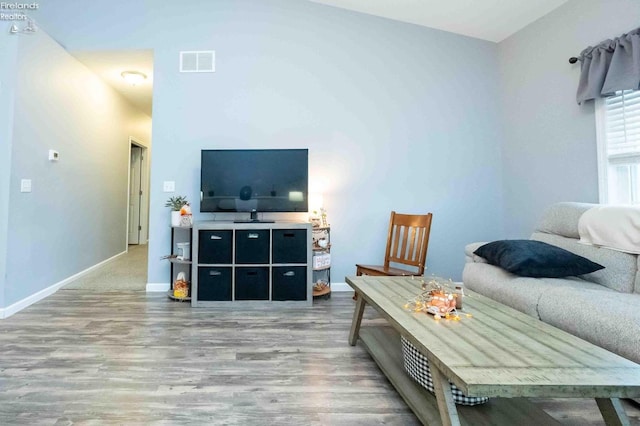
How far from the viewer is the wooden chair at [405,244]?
9.17ft

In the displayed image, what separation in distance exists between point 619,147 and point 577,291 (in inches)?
57.0

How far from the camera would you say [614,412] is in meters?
1.06

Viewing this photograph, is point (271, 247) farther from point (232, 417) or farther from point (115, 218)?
point (115, 218)

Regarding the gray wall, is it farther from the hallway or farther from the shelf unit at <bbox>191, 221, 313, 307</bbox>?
the shelf unit at <bbox>191, 221, 313, 307</bbox>

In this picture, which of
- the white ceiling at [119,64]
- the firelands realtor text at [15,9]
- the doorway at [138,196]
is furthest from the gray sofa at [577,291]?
the doorway at [138,196]

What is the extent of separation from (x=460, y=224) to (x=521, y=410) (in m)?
2.42

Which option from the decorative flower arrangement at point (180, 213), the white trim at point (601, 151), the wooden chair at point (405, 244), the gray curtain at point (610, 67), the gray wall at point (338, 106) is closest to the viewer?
the gray curtain at point (610, 67)

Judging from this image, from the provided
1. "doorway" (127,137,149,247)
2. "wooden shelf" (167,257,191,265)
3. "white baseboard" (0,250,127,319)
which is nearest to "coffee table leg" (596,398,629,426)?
"wooden shelf" (167,257,191,265)

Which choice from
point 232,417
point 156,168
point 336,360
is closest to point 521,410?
point 336,360

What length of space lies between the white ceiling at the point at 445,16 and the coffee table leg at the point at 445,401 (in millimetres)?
3274

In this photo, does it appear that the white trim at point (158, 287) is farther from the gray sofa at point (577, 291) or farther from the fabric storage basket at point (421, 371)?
the gray sofa at point (577, 291)

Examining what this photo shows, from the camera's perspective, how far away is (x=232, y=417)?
135 cm

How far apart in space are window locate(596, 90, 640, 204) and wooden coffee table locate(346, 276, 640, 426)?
1.72 m

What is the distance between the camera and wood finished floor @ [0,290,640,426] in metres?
1.37
